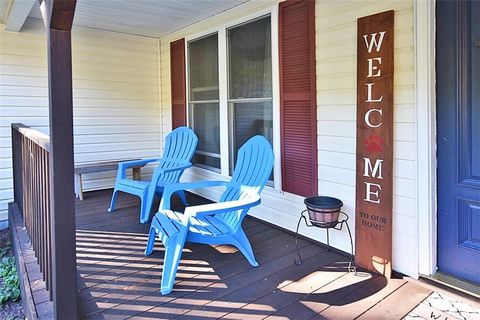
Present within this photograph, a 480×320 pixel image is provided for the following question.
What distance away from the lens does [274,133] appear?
3652mm

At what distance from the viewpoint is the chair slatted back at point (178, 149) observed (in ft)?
14.3

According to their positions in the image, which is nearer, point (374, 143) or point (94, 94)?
point (374, 143)

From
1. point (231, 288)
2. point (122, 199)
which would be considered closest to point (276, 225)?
point (231, 288)

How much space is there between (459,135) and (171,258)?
80.4 inches

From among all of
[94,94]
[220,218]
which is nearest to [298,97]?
[220,218]

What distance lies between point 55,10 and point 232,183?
1.99 m

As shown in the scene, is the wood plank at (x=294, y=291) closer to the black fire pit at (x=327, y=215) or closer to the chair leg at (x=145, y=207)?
the black fire pit at (x=327, y=215)

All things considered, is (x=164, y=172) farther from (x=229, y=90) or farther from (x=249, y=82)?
(x=249, y=82)

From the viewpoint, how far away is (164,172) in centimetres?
402

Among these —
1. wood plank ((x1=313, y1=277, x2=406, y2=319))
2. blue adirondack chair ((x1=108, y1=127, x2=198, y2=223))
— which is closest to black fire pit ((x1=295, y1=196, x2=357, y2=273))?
wood plank ((x1=313, y1=277, x2=406, y2=319))

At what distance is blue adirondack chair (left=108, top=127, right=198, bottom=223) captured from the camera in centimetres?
399

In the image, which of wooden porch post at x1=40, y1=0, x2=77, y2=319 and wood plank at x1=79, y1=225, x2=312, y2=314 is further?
wood plank at x1=79, y1=225, x2=312, y2=314

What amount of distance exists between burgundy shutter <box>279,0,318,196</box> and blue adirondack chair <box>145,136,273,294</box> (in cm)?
39

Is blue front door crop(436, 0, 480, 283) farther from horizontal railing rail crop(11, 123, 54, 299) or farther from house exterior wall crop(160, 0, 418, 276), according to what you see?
horizontal railing rail crop(11, 123, 54, 299)
